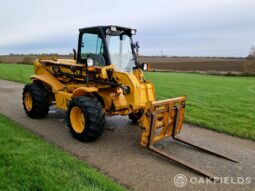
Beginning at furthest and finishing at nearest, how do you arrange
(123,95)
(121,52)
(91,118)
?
(121,52) < (123,95) < (91,118)

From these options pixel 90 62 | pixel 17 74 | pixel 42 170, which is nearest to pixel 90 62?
pixel 90 62

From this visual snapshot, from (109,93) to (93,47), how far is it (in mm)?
1161

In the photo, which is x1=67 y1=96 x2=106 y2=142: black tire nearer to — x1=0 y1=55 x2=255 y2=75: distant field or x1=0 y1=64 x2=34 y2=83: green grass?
x1=0 y1=64 x2=34 y2=83: green grass

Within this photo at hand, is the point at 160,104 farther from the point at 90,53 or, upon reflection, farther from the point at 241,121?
the point at 241,121

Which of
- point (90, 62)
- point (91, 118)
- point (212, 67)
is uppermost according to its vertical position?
point (90, 62)

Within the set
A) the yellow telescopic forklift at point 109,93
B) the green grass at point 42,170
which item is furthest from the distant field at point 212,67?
the green grass at point 42,170

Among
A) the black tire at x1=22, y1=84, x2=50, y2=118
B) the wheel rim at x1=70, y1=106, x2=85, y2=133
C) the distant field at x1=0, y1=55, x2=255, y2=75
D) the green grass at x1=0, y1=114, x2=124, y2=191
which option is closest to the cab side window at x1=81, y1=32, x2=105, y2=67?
the wheel rim at x1=70, y1=106, x2=85, y2=133

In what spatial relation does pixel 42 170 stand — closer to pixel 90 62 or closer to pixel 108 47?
pixel 90 62

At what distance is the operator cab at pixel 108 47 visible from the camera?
6450 millimetres

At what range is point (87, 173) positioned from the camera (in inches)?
171

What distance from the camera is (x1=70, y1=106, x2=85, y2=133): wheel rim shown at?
6.37 metres

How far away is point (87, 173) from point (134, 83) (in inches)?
90.0

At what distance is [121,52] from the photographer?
681cm

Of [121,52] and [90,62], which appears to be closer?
[90,62]
